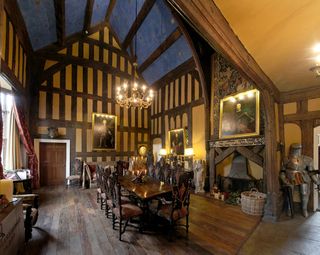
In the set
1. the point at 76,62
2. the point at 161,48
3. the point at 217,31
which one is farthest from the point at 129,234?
the point at 76,62

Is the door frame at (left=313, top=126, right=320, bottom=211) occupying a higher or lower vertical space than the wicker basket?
higher

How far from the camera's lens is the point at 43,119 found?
23.7 feet

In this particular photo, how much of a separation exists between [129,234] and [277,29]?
12.7 ft

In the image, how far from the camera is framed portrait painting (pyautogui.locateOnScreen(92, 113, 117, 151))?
324 inches

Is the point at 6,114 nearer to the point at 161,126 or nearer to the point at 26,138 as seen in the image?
the point at 26,138

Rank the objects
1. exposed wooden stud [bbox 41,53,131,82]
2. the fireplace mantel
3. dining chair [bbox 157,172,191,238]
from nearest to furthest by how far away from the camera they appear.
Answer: dining chair [bbox 157,172,191,238], the fireplace mantel, exposed wooden stud [bbox 41,53,131,82]

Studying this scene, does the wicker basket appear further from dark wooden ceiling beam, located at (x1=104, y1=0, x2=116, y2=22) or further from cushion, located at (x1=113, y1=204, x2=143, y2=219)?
dark wooden ceiling beam, located at (x1=104, y1=0, x2=116, y2=22)

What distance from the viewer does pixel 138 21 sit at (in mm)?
6992

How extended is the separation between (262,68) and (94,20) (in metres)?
7.41

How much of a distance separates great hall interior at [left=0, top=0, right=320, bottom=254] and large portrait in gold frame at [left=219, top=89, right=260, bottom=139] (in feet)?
0.10

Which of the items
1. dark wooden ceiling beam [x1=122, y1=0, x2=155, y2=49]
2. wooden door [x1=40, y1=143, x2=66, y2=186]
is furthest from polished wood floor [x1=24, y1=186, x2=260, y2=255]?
dark wooden ceiling beam [x1=122, y1=0, x2=155, y2=49]

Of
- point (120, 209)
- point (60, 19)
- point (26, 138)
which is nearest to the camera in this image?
point (120, 209)

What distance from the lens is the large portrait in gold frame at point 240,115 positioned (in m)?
4.53

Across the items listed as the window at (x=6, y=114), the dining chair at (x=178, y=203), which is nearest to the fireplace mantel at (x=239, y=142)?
the dining chair at (x=178, y=203)
